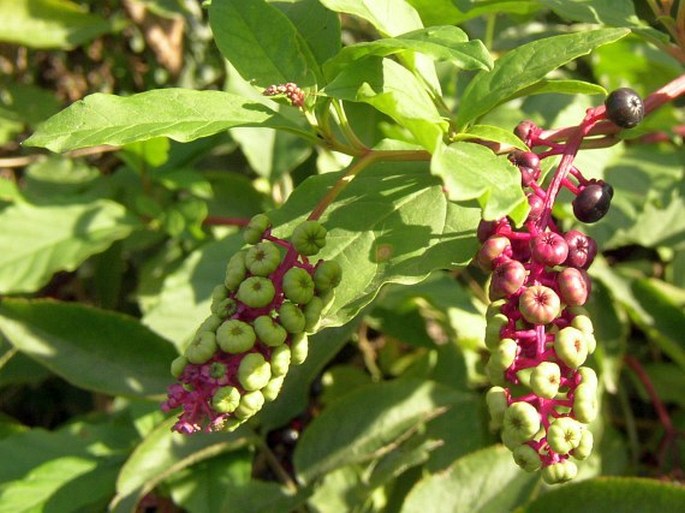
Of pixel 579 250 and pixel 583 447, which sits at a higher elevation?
pixel 579 250

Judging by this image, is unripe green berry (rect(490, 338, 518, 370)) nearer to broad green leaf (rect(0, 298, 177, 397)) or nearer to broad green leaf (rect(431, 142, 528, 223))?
broad green leaf (rect(431, 142, 528, 223))

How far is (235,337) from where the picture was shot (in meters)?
0.91

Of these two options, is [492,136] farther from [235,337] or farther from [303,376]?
[303,376]

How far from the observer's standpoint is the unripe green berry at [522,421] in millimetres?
879

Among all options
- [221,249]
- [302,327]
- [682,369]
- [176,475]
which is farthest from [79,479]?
[682,369]

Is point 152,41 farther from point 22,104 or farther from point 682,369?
point 682,369

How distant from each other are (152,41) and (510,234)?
6.06 ft

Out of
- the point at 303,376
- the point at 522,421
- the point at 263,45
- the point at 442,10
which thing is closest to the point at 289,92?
the point at 263,45

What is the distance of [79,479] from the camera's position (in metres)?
1.53

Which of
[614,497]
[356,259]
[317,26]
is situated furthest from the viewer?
[614,497]

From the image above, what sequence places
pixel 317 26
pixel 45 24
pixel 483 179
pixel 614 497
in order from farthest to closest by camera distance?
1. pixel 45 24
2. pixel 614 497
3. pixel 317 26
4. pixel 483 179

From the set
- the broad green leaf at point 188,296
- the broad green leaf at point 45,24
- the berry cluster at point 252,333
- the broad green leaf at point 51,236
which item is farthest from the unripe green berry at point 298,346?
the broad green leaf at point 45,24

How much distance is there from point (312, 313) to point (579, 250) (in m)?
0.31

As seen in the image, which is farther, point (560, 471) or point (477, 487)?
point (477, 487)
